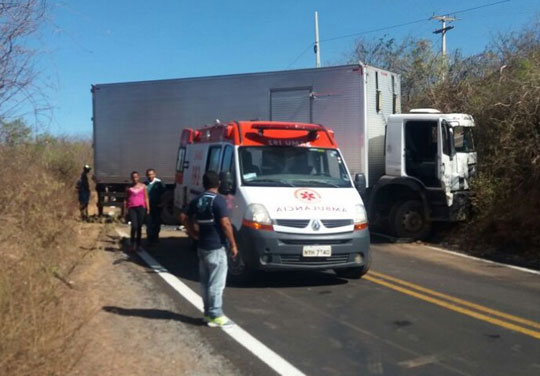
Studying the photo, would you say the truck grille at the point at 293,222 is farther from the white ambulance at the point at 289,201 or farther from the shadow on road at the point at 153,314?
the shadow on road at the point at 153,314

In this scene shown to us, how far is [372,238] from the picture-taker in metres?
14.2

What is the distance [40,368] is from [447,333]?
4039 millimetres

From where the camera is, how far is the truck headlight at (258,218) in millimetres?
8039

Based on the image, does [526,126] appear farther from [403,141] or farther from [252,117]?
[252,117]

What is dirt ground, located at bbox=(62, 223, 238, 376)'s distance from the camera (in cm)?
514

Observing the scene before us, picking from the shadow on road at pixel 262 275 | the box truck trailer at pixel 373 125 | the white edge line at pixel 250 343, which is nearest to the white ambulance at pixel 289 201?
the shadow on road at pixel 262 275

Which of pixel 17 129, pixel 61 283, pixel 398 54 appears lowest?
pixel 61 283

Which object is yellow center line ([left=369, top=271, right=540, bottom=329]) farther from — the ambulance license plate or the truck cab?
the truck cab

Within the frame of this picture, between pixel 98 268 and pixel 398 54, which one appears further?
pixel 398 54

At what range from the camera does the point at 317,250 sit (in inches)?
317

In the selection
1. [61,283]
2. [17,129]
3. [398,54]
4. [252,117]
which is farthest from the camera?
[398,54]

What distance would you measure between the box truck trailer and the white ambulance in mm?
2555

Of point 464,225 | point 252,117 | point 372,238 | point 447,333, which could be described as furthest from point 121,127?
point 447,333

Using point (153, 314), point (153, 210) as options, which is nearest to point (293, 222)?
point (153, 314)
